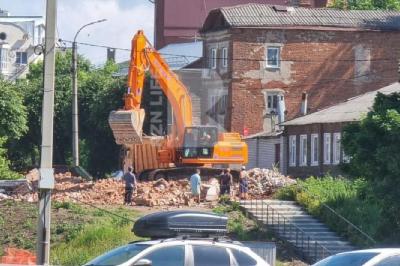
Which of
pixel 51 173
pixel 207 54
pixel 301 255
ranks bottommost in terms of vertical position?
pixel 301 255

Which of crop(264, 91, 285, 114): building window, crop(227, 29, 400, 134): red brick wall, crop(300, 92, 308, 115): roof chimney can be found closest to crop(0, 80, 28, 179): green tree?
crop(227, 29, 400, 134): red brick wall

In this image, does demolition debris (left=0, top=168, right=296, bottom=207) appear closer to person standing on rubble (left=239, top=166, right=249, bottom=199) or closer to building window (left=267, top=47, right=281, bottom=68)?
person standing on rubble (left=239, top=166, right=249, bottom=199)

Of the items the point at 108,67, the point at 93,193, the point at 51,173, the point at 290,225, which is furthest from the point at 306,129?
the point at 108,67

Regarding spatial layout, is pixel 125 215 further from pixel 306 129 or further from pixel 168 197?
pixel 306 129

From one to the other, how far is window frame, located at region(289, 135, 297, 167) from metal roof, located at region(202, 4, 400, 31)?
449 inches

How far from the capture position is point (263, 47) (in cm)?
7844

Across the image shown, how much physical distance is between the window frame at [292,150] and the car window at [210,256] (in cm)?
4320

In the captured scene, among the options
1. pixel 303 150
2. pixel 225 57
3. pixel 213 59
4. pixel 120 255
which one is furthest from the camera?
pixel 213 59

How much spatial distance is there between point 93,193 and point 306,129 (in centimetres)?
1441

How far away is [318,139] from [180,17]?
3707cm

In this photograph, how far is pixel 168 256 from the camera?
23.9 meters

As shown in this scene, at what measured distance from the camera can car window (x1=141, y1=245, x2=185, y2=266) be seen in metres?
23.8

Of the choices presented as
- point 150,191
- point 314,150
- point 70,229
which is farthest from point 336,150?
point 70,229

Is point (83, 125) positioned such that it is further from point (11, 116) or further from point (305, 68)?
point (11, 116)
